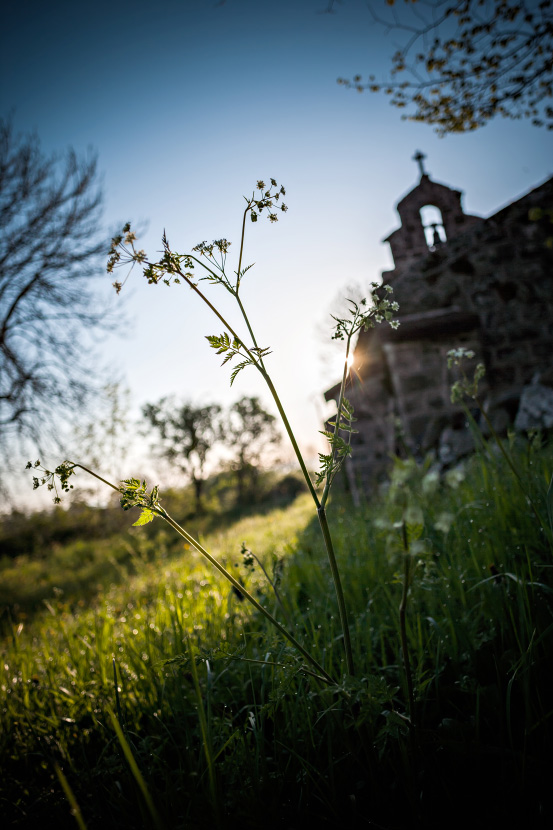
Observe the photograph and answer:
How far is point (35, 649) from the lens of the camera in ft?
8.14

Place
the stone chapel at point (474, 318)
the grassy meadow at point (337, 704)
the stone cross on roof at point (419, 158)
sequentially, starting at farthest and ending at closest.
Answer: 1. the stone cross on roof at point (419, 158)
2. the stone chapel at point (474, 318)
3. the grassy meadow at point (337, 704)

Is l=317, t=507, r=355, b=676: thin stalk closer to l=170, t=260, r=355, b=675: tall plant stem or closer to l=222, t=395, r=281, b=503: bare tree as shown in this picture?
l=170, t=260, r=355, b=675: tall plant stem

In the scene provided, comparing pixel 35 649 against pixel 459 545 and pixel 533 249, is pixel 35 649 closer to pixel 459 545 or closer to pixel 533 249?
pixel 459 545

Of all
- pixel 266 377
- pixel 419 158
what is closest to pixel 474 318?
pixel 266 377

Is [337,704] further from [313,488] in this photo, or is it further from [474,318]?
[474,318]

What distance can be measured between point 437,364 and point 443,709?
4599 mm

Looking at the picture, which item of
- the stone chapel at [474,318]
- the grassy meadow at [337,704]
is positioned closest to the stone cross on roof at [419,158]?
the stone chapel at [474,318]

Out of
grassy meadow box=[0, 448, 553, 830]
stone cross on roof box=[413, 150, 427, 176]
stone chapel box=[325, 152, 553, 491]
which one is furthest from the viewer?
stone cross on roof box=[413, 150, 427, 176]

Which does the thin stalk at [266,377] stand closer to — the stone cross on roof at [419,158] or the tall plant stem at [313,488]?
the tall plant stem at [313,488]

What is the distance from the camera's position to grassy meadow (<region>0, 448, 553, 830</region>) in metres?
0.88

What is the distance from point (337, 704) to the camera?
3.42ft

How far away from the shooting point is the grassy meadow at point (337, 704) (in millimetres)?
884

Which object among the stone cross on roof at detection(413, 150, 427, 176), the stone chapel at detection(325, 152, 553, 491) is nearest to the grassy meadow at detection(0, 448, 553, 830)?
the stone chapel at detection(325, 152, 553, 491)

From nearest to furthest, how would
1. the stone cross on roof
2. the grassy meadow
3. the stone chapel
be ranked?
the grassy meadow, the stone chapel, the stone cross on roof
